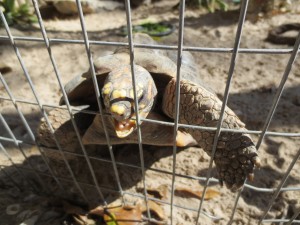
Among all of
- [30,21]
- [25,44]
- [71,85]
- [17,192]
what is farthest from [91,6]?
[17,192]

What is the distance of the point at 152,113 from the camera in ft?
5.01

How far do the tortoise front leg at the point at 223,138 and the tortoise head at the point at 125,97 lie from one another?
0.17m

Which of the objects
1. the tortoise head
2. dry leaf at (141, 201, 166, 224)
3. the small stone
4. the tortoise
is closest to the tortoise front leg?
the tortoise

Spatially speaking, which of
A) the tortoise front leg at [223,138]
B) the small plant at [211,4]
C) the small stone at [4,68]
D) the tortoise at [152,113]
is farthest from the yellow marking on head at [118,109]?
the small plant at [211,4]

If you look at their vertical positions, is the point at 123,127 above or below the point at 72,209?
above

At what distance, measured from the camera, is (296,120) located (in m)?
2.10

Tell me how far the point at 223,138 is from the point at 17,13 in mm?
3648

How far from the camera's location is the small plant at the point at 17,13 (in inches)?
145

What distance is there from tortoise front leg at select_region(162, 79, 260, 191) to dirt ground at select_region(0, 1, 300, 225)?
0.61ft

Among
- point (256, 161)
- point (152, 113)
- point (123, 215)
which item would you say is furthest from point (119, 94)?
point (123, 215)

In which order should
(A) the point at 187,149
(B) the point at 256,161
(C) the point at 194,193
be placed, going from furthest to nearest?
(A) the point at 187,149 → (C) the point at 194,193 → (B) the point at 256,161

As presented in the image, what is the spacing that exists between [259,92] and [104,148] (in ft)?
4.64

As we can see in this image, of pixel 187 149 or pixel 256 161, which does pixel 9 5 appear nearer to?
pixel 187 149

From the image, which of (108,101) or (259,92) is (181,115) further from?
(259,92)
